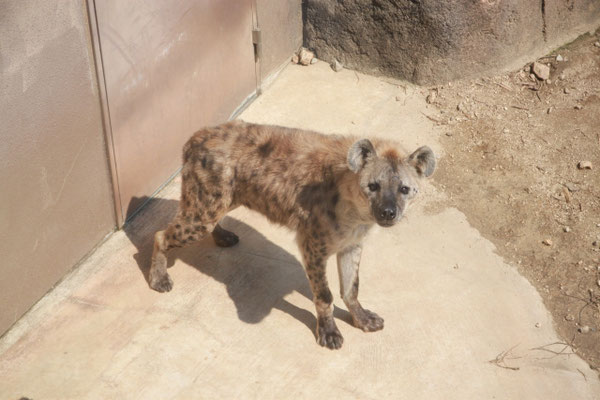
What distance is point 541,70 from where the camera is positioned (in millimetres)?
8109

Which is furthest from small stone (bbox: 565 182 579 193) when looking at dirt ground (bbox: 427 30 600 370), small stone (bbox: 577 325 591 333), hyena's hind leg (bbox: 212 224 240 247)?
hyena's hind leg (bbox: 212 224 240 247)

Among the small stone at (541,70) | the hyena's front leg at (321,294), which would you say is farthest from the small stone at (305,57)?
the hyena's front leg at (321,294)

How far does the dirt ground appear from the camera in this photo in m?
6.19

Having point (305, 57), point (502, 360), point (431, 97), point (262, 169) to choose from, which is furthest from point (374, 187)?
point (305, 57)

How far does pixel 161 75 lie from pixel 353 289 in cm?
234

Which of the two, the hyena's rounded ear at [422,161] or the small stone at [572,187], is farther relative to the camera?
the small stone at [572,187]

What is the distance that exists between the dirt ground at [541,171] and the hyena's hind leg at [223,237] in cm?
193

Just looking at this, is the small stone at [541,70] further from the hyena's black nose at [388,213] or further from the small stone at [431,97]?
the hyena's black nose at [388,213]

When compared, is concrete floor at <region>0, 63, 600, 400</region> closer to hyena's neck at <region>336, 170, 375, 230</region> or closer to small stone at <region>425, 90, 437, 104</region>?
hyena's neck at <region>336, 170, 375, 230</region>

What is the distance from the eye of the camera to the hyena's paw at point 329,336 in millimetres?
5590

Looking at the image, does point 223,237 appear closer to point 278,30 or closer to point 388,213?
point 388,213

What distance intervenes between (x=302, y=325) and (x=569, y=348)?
1.87 metres

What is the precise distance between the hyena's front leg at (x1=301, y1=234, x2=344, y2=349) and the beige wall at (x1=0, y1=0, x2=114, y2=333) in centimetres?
175

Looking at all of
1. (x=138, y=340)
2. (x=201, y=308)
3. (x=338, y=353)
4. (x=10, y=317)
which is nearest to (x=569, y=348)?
(x=338, y=353)
